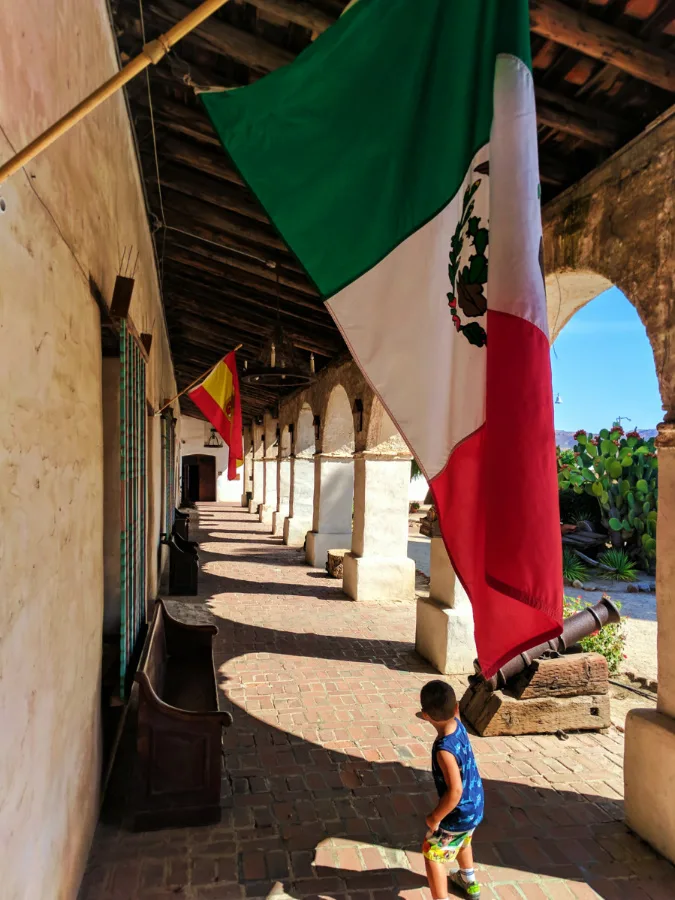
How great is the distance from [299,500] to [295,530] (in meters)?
0.74

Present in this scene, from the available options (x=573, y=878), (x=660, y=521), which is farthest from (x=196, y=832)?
(x=660, y=521)

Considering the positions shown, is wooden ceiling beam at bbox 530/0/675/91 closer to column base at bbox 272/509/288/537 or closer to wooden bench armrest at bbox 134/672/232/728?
wooden bench armrest at bbox 134/672/232/728

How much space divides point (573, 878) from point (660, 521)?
2.03 m

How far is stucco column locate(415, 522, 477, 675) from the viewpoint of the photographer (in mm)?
5922

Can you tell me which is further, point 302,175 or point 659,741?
point 659,741

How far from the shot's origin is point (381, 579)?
29.6ft

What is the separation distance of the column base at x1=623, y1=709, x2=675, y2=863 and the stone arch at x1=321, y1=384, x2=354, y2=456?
789cm

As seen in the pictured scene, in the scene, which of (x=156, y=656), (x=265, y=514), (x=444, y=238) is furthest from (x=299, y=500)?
(x=444, y=238)

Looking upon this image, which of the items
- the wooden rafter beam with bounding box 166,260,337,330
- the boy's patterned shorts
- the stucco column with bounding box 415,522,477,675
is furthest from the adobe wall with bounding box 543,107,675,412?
the wooden rafter beam with bounding box 166,260,337,330

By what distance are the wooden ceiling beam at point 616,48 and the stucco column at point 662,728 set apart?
1.97m

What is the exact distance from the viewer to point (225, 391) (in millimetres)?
7715

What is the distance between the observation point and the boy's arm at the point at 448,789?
8.72 feet

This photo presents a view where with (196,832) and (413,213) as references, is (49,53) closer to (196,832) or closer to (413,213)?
(413,213)

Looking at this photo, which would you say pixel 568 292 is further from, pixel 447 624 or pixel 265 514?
pixel 265 514
